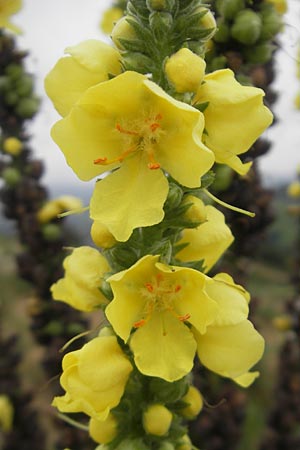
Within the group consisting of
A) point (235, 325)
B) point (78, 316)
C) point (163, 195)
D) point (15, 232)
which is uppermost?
point (163, 195)

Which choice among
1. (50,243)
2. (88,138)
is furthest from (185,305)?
(50,243)

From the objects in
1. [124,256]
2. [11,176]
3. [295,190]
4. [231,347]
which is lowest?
[295,190]

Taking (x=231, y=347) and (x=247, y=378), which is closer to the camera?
(x=231, y=347)

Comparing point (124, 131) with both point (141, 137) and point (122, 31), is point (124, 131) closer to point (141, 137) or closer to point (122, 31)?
point (141, 137)

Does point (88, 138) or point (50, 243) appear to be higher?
point (88, 138)

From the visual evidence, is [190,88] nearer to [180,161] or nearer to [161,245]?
[180,161]

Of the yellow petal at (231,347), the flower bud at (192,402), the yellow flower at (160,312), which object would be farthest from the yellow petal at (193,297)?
the flower bud at (192,402)

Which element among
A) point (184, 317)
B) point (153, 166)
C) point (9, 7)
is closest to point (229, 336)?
point (184, 317)
